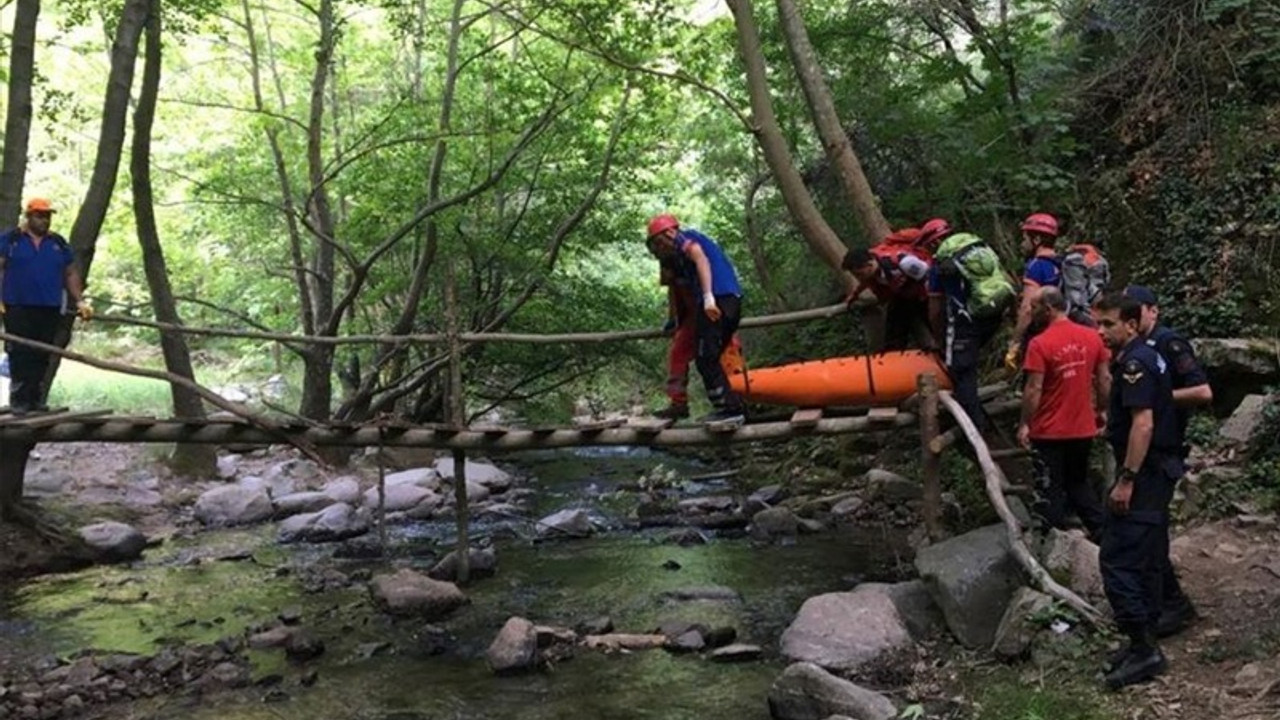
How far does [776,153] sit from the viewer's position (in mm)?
9594

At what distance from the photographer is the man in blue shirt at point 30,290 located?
832 cm

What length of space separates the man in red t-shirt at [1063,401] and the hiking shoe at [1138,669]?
163 cm

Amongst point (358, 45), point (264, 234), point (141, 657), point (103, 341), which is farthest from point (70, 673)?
point (103, 341)

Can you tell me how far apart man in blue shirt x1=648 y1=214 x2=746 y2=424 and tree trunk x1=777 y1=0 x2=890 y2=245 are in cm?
238

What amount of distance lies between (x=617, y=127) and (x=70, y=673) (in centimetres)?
1148

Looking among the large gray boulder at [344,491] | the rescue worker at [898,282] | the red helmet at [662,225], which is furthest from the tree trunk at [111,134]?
the rescue worker at [898,282]

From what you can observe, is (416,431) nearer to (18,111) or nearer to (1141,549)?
(18,111)

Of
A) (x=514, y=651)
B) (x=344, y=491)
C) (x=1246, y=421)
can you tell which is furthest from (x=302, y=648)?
(x=1246, y=421)

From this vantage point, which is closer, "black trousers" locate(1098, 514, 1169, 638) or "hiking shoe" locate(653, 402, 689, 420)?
"black trousers" locate(1098, 514, 1169, 638)

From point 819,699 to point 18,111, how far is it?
369 inches

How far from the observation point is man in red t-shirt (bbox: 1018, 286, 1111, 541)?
6.20m

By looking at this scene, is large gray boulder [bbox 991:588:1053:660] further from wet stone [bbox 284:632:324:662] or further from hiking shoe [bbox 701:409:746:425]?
wet stone [bbox 284:632:324:662]

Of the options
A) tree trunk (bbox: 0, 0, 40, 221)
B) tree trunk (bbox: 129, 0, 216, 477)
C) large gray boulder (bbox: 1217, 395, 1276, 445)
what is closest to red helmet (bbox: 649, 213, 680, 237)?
large gray boulder (bbox: 1217, 395, 1276, 445)

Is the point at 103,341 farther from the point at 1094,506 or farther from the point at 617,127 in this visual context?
the point at 1094,506
